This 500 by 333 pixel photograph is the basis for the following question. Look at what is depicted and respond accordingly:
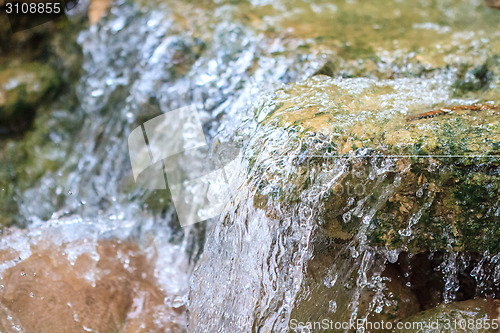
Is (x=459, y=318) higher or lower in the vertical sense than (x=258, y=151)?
lower

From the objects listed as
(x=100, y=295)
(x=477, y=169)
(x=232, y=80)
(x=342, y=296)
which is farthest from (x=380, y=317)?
(x=232, y=80)

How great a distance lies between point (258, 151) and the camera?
2016 mm

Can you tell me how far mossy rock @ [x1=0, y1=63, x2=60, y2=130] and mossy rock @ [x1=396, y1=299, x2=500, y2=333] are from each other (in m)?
2.96

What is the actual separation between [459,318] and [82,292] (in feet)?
6.23

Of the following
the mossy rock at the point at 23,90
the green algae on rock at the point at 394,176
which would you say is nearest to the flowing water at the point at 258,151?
the green algae on rock at the point at 394,176

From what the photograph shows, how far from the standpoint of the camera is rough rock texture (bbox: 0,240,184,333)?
234cm

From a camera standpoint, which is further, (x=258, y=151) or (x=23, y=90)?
(x=23, y=90)

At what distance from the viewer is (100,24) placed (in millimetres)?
3469

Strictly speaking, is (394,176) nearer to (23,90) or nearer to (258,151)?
(258,151)

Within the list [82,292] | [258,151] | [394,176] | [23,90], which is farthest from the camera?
[23,90]

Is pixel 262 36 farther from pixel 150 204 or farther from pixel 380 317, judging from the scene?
pixel 380 317

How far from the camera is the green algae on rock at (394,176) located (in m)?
1.76

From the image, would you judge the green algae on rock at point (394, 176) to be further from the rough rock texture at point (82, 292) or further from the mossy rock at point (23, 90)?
the mossy rock at point (23, 90)

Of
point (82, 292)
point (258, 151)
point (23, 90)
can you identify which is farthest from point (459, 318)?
point (23, 90)
